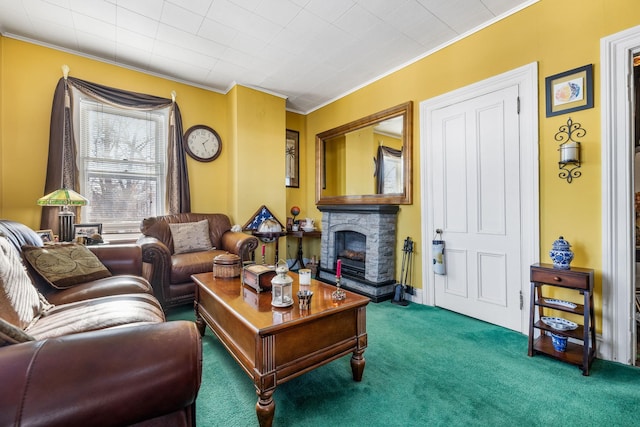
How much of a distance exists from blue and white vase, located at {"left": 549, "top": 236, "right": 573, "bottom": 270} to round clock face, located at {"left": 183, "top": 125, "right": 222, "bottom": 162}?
400cm

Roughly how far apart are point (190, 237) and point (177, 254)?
0.25 metres

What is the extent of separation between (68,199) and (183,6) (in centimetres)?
198

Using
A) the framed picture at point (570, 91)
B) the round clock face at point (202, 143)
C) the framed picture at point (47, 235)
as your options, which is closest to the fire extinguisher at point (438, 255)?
the framed picture at point (570, 91)

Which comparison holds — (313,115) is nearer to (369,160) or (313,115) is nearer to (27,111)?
(369,160)

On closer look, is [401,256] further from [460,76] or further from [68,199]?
[68,199]

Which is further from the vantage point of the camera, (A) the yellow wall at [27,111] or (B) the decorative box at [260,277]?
(A) the yellow wall at [27,111]

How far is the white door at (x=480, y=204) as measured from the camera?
247cm

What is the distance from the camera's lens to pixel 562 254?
6.51 ft

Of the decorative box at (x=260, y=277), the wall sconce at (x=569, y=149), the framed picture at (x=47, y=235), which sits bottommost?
the decorative box at (x=260, y=277)

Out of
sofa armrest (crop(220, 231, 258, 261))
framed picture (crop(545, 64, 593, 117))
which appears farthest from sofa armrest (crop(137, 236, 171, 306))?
framed picture (crop(545, 64, 593, 117))

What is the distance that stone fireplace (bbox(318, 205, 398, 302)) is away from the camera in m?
3.33

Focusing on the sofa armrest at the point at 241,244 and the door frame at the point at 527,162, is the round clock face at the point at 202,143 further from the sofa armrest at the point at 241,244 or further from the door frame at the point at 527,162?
the door frame at the point at 527,162

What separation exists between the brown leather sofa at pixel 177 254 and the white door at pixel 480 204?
7.19ft

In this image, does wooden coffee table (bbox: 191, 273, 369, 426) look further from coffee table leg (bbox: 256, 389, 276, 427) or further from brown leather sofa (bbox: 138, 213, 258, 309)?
brown leather sofa (bbox: 138, 213, 258, 309)
